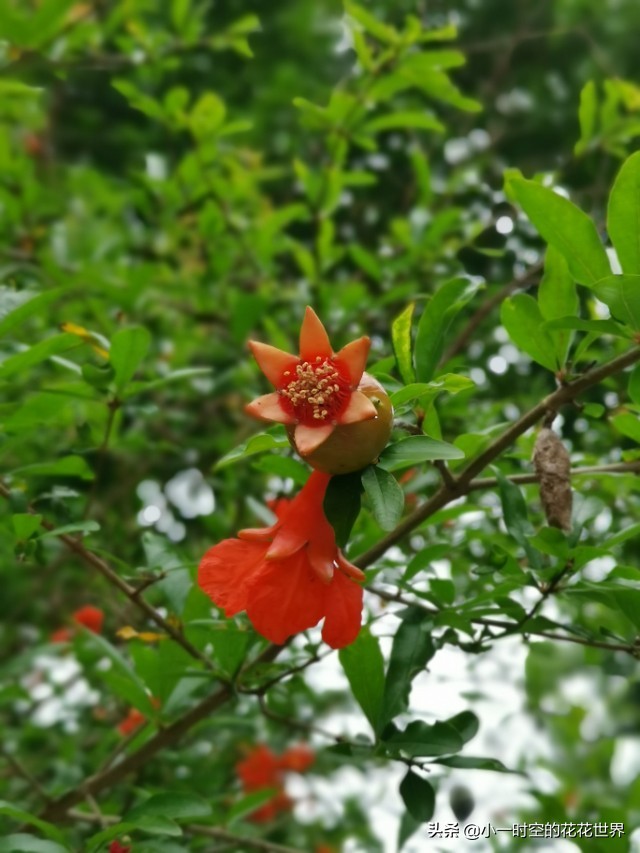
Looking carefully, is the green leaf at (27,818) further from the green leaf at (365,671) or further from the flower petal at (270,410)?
the flower petal at (270,410)

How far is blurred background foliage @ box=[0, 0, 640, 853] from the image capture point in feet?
2.97

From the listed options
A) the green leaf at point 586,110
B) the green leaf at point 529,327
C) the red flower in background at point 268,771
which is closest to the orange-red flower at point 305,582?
the green leaf at point 529,327

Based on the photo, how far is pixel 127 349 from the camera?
0.88m

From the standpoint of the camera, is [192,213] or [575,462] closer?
[575,462]

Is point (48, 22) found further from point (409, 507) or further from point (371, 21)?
point (409, 507)

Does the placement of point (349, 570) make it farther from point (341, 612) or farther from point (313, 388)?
point (313, 388)

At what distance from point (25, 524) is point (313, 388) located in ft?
1.05

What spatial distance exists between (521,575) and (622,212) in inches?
12.4

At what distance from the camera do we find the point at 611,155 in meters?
1.63

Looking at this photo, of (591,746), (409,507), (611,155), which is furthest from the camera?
(591,746)

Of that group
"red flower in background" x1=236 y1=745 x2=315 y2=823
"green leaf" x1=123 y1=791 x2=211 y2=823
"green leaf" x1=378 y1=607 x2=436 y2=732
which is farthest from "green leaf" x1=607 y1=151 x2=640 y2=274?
"red flower in background" x1=236 y1=745 x2=315 y2=823

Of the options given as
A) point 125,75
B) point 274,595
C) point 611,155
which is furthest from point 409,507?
point 125,75

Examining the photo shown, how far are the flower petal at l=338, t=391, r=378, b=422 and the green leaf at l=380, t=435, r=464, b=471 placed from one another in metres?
0.04

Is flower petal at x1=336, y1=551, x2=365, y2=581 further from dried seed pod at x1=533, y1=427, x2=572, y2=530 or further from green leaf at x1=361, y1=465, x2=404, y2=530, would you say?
dried seed pod at x1=533, y1=427, x2=572, y2=530
